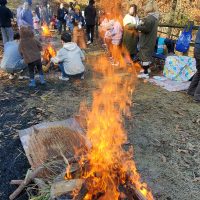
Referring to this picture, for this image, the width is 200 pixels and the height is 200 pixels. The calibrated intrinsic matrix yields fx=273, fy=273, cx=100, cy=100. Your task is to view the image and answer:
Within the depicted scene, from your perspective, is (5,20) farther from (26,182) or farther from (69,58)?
(26,182)

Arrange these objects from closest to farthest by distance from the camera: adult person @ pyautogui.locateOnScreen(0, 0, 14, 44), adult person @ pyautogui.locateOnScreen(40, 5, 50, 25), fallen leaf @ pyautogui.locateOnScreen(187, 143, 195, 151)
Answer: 1. fallen leaf @ pyautogui.locateOnScreen(187, 143, 195, 151)
2. adult person @ pyautogui.locateOnScreen(0, 0, 14, 44)
3. adult person @ pyautogui.locateOnScreen(40, 5, 50, 25)

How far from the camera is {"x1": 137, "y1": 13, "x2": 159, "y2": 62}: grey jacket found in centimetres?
834

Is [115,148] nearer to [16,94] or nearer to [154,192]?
[154,192]

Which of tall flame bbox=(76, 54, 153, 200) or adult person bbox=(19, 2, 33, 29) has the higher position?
adult person bbox=(19, 2, 33, 29)

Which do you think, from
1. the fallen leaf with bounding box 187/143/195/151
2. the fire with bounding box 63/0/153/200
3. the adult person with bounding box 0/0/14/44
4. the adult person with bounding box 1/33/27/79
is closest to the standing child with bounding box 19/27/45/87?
the adult person with bounding box 1/33/27/79

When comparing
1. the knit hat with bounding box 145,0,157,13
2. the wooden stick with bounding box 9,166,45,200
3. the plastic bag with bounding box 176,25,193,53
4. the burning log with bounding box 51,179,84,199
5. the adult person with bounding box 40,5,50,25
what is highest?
the knit hat with bounding box 145,0,157,13

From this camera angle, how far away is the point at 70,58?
27.7 feet

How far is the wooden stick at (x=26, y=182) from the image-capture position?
3922 millimetres

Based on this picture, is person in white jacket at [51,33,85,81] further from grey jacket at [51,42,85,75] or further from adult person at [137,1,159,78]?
adult person at [137,1,159,78]

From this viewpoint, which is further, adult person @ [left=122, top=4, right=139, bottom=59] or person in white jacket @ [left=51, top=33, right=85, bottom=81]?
adult person @ [left=122, top=4, right=139, bottom=59]

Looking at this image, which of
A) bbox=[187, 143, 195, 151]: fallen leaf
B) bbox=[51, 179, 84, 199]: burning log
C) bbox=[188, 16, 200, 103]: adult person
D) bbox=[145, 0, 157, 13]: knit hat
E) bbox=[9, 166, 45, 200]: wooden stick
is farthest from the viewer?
bbox=[145, 0, 157, 13]: knit hat

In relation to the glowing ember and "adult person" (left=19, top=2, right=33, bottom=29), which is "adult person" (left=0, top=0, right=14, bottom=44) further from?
the glowing ember

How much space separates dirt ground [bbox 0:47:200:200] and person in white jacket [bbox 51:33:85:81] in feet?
1.14

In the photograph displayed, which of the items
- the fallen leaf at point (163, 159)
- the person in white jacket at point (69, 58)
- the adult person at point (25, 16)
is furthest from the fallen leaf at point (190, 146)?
the adult person at point (25, 16)
